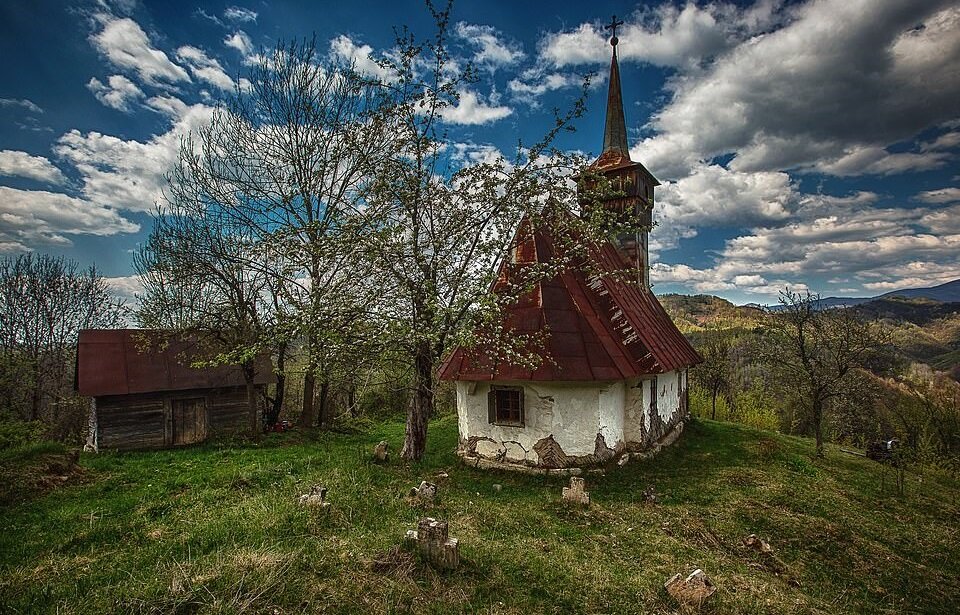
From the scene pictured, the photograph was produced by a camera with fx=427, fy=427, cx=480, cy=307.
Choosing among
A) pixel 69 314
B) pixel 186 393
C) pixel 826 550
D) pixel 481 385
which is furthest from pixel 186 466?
pixel 69 314

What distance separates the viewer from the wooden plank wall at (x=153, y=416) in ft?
42.6

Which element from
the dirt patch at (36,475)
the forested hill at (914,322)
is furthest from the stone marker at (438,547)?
the forested hill at (914,322)

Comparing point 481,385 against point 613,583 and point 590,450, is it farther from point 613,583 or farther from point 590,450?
point 613,583

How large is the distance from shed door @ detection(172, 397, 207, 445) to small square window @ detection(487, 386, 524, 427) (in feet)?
34.9

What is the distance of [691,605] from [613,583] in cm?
78

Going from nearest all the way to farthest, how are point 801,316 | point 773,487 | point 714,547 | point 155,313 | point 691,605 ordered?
point 691,605, point 714,547, point 773,487, point 801,316, point 155,313

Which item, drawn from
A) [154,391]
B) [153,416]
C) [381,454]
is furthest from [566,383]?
[153,416]

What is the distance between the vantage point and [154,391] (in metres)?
13.5

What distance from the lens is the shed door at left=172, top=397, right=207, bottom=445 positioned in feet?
45.7

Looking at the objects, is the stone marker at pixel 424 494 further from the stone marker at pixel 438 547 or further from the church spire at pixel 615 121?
the church spire at pixel 615 121

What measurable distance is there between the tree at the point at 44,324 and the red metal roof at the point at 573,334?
1814cm

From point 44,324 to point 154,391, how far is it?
1051 cm

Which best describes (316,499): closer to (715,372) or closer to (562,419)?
(562,419)

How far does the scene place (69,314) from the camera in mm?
19531
